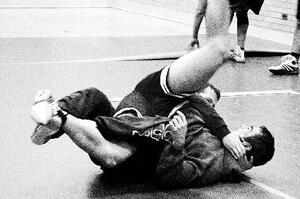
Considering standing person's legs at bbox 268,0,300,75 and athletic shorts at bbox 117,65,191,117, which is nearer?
athletic shorts at bbox 117,65,191,117

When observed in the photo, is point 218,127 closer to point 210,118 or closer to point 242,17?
point 210,118

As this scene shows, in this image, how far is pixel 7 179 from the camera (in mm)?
2592

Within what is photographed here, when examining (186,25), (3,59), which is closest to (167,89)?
(3,59)

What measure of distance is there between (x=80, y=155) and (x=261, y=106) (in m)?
1.55

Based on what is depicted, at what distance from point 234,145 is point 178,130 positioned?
274mm

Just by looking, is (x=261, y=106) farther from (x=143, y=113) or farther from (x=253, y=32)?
(x=253, y=32)

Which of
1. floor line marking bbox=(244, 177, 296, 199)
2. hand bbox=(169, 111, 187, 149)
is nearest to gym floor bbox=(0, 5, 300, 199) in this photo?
floor line marking bbox=(244, 177, 296, 199)

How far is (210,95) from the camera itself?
2951 mm

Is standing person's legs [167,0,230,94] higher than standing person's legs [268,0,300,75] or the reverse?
higher

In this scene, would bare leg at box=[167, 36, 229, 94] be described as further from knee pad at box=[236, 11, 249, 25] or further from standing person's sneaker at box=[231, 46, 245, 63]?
knee pad at box=[236, 11, 249, 25]

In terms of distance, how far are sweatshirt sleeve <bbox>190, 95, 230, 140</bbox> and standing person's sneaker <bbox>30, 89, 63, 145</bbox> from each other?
2.06ft

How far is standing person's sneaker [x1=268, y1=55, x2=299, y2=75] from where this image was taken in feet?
17.1

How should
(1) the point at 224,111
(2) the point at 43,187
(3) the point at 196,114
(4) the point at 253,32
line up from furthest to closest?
1. (4) the point at 253,32
2. (1) the point at 224,111
3. (3) the point at 196,114
4. (2) the point at 43,187

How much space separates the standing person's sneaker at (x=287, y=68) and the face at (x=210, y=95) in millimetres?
2394
